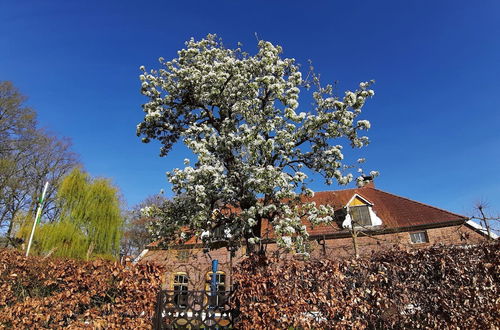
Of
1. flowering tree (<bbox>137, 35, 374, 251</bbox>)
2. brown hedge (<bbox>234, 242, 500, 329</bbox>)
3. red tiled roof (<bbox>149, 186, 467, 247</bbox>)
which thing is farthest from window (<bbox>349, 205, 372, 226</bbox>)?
brown hedge (<bbox>234, 242, 500, 329</bbox>)

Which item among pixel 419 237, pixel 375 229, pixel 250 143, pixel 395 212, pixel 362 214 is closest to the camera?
pixel 250 143

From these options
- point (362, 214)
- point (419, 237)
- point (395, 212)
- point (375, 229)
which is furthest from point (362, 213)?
point (419, 237)

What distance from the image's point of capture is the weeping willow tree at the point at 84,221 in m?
23.7

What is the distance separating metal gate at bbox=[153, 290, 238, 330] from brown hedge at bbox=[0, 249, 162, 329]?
18.3 inches

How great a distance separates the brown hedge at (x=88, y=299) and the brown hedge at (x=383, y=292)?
208 centimetres

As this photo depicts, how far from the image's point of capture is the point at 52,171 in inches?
1203

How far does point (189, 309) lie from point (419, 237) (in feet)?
75.2

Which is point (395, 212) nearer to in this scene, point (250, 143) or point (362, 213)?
point (362, 213)

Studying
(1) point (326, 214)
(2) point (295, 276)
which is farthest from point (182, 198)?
(2) point (295, 276)

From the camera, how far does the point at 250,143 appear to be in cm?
1093

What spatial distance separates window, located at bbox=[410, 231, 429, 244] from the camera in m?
24.1

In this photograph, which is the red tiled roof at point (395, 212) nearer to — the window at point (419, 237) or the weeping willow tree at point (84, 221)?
the window at point (419, 237)

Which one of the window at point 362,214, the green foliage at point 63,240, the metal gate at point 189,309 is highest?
the window at point 362,214

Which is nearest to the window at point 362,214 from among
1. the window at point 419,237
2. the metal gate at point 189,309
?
the window at point 419,237
